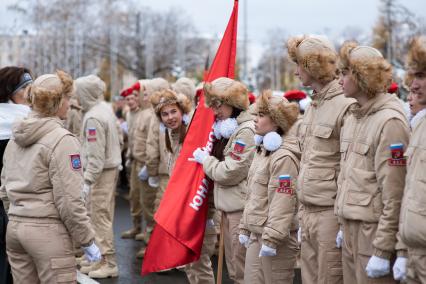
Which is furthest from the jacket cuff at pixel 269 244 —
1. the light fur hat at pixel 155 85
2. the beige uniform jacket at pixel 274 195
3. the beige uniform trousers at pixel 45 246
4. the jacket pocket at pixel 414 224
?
the light fur hat at pixel 155 85

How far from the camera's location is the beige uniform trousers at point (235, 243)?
19.8 feet

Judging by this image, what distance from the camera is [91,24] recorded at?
44344 millimetres

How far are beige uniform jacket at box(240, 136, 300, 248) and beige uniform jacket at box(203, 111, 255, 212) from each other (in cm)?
36

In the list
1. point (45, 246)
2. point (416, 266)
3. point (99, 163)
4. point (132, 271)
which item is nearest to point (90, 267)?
point (132, 271)

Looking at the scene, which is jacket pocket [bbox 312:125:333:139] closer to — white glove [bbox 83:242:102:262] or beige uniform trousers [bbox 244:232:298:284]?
beige uniform trousers [bbox 244:232:298:284]

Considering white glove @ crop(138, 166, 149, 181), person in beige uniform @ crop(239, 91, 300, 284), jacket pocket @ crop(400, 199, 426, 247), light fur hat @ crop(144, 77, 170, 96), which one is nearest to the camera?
jacket pocket @ crop(400, 199, 426, 247)

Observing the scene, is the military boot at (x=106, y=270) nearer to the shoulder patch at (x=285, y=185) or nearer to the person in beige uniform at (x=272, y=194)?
the person in beige uniform at (x=272, y=194)

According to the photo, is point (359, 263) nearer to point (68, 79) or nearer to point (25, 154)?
point (25, 154)

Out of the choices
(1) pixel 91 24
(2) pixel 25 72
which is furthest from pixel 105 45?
(2) pixel 25 72

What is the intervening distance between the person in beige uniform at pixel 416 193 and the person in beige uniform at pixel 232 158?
225 centimetres

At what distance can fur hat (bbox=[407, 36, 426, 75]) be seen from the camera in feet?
12.2

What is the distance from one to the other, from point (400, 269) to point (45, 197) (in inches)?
99.7

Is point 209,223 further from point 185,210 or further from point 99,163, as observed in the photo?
point 99,163

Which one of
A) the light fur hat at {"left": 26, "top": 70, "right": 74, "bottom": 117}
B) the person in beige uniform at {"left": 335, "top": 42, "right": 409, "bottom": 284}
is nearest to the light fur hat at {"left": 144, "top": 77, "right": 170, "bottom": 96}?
the light fur hat at {"left": 26, "top": 70, "right": 74, "bottom": 117}
